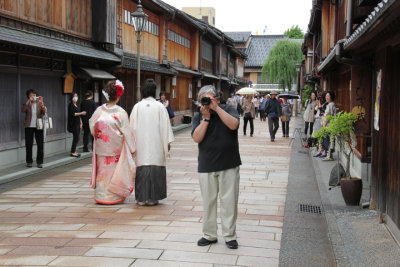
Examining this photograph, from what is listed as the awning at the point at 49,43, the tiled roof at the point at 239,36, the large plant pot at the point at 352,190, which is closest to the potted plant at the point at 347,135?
the large plant pot at the point at 352,190

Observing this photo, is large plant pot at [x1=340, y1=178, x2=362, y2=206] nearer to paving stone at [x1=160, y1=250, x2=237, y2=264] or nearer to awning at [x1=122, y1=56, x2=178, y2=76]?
paving stone at [x1=160, y1=250, x2=237, y2=264]

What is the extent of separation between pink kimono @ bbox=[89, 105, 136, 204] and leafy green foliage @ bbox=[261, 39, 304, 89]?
43.5m

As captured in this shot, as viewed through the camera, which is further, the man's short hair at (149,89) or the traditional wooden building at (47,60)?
the traditional wooden building at (47,60)

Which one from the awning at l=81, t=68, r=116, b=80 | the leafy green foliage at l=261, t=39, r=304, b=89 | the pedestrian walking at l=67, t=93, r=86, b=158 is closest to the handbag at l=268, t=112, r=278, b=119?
the awning at l=81, t=68, r=116, b=80

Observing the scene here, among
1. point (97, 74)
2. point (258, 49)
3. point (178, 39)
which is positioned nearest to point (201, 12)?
point (258, 49)

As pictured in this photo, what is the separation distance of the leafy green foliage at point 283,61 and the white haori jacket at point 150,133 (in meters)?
43.5

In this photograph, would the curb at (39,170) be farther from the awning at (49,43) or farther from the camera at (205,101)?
the camera at (205,101)

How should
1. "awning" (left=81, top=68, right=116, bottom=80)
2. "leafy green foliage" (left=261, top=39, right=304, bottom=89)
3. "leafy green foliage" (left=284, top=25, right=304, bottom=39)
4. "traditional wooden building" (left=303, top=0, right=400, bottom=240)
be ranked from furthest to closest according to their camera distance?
"leafy green foliage" (left=284, top=25, right=304, bottom=39)
"leafy green foliage" (left=261, top=39, right=304, bottom=89)
"awning" (left=81, top=68, right=116, bottom=80)
"traditional wooden building" (left=303, top=0, right=400, bottom=240)

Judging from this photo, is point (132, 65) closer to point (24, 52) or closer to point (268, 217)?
point (24, 52)

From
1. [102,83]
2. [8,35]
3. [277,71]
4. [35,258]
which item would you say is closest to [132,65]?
[102,83]

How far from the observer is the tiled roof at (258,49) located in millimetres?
62781

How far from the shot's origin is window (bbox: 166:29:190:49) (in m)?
24.5

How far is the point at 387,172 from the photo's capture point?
20.3ft

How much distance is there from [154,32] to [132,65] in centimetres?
529
